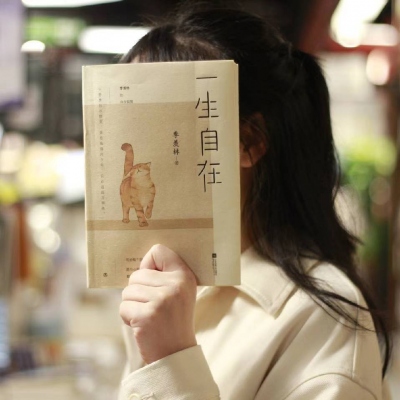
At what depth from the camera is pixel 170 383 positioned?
0.92 m

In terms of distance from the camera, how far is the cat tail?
915mm

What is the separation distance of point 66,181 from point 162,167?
336 centimetres

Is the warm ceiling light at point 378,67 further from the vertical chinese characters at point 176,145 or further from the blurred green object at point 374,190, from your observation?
the vertical chinese characters at point 176,145

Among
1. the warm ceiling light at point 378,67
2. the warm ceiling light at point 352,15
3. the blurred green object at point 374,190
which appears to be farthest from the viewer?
the warm ceiling light at point 378,67

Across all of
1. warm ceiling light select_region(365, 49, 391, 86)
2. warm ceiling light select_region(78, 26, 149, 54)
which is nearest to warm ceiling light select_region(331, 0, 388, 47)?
warm ceiling light select_region(365, 49, 391, 86)

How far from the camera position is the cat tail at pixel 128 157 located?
3.00 ft

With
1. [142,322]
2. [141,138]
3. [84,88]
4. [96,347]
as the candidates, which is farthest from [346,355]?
[96,347]

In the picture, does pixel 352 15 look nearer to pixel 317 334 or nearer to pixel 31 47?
pixel 31 47

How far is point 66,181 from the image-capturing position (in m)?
4.17

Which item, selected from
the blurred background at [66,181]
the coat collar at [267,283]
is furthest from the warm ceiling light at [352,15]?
the coat collar at [267,283]

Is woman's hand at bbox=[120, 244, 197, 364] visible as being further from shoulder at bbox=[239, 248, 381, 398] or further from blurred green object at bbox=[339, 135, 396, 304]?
blurred green object at bbox=[339, 135, 396, 304]

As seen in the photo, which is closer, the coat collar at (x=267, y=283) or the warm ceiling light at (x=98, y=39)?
the coat collar at (x=267, y=283)

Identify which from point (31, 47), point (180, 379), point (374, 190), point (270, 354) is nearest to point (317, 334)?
point (270, 354)

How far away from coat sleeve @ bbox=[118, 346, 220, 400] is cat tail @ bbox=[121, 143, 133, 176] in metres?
0.28
